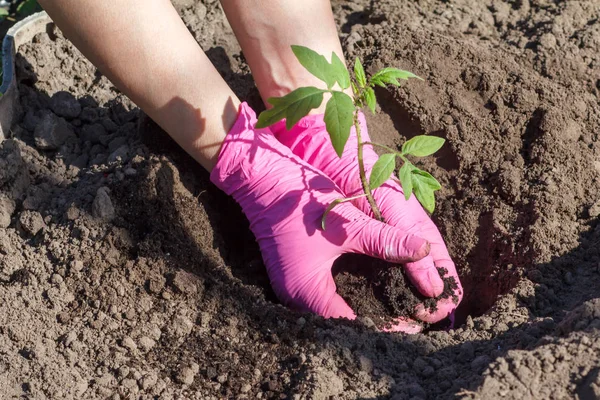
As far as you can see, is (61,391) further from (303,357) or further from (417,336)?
(417,336)

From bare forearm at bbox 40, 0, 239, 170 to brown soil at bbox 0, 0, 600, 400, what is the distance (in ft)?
0.62

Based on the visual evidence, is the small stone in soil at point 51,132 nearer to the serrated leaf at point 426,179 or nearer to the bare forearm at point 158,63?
the bare forearm at point 158,63

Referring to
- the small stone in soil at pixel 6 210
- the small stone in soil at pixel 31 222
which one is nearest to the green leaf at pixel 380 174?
the small stone in soil at pixel 31 222

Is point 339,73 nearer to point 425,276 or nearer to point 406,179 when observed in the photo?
point 406,179

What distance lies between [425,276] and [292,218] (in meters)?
0.45

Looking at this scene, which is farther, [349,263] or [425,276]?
[349,263]

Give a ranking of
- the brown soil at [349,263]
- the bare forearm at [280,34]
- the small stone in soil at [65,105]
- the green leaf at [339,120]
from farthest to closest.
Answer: the small stone in soil at [65,105] → the bare forearm at [280,34] → the brown soil at [349,263] → the green leaf at [339,120]

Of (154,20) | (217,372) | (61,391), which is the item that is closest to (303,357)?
(217,372)

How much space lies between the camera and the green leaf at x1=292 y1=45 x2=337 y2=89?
1.74m

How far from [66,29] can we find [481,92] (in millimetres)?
1468

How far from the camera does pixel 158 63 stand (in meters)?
2.07

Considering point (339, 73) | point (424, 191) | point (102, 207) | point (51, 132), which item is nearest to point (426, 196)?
point (424, 191)

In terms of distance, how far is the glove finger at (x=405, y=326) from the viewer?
2121mm

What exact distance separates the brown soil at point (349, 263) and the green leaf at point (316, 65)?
2.28 feet
